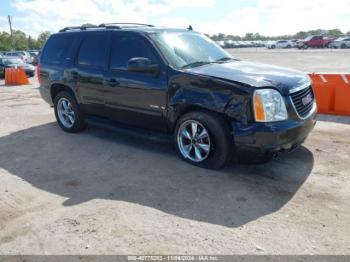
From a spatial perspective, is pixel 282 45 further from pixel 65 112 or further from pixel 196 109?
pixel 196 109

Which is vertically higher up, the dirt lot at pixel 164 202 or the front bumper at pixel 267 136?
the front bumper at pixel 267 136

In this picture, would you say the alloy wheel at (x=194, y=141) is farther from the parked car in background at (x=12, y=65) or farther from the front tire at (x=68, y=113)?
the parked car in background at (x=12, y=65)

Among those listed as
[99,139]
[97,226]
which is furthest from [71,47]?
[97,226]

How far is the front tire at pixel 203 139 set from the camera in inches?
177

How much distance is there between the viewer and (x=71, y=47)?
654cm

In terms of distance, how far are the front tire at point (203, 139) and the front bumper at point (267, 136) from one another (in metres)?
0.20

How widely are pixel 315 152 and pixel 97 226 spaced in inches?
140

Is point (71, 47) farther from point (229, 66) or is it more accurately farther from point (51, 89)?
point (229, 66)

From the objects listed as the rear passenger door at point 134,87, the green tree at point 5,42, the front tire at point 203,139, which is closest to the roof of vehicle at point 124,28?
the rear passenger door at point 134,87

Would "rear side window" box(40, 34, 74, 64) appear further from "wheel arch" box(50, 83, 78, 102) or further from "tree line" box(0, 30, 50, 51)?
"tree line" box(0, 30, 50, 51)

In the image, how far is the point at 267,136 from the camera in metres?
4.15

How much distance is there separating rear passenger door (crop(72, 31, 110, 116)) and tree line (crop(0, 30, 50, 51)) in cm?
5817

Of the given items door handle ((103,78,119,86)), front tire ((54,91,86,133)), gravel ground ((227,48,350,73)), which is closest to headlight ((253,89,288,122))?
door handle ((103,78,119,86))

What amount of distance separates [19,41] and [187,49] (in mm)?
78574
